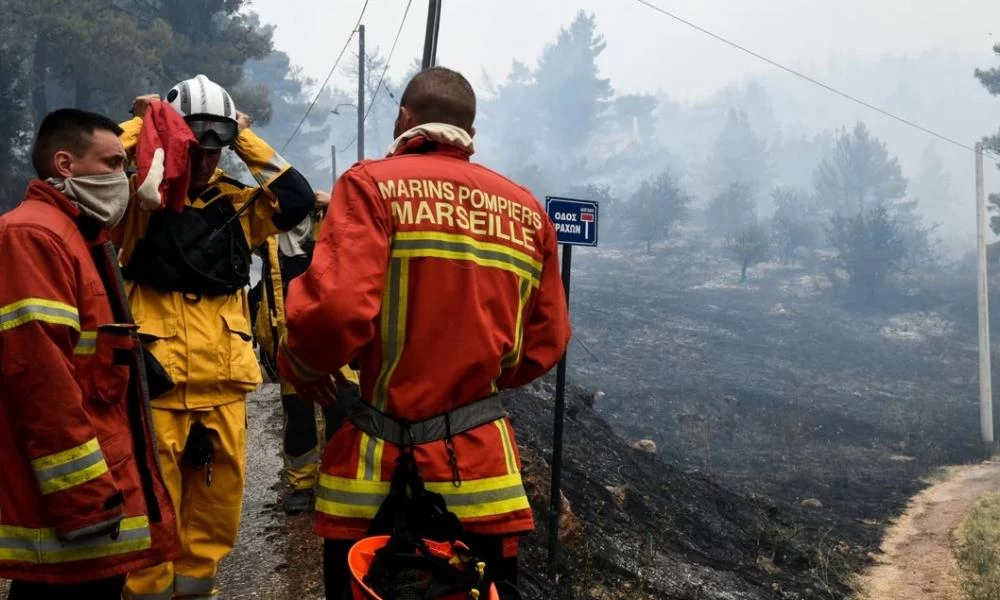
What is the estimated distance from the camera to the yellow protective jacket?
2.97m

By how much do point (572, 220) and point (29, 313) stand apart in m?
3.93

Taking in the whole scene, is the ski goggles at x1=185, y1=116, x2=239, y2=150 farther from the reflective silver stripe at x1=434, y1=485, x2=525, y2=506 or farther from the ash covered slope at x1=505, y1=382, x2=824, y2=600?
the ash covered slope at x1=505, y1=382, x2=824, y2=600

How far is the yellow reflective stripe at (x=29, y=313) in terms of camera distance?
2.15m

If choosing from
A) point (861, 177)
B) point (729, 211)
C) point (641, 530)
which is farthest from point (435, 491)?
point (861, 177)

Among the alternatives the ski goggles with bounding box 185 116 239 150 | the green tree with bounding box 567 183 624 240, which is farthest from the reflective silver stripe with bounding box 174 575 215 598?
the green tree with bounding box 567 183 624 240

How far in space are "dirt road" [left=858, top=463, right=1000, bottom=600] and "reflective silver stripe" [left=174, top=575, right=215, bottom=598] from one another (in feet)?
23.3

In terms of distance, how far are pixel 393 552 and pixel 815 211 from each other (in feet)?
234

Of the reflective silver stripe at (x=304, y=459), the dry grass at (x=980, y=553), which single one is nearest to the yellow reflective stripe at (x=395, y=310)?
the reflective silver stripe at (x=304, y=459)

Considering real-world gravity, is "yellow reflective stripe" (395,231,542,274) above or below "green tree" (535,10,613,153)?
below

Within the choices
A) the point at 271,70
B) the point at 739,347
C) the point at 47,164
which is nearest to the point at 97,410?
the point at 47,164

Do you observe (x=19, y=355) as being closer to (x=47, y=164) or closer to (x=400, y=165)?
(x=47, y=164)

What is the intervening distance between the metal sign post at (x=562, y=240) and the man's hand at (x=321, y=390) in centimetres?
323

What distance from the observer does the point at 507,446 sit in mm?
2264

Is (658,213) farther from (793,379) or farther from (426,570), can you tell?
(426,570)
